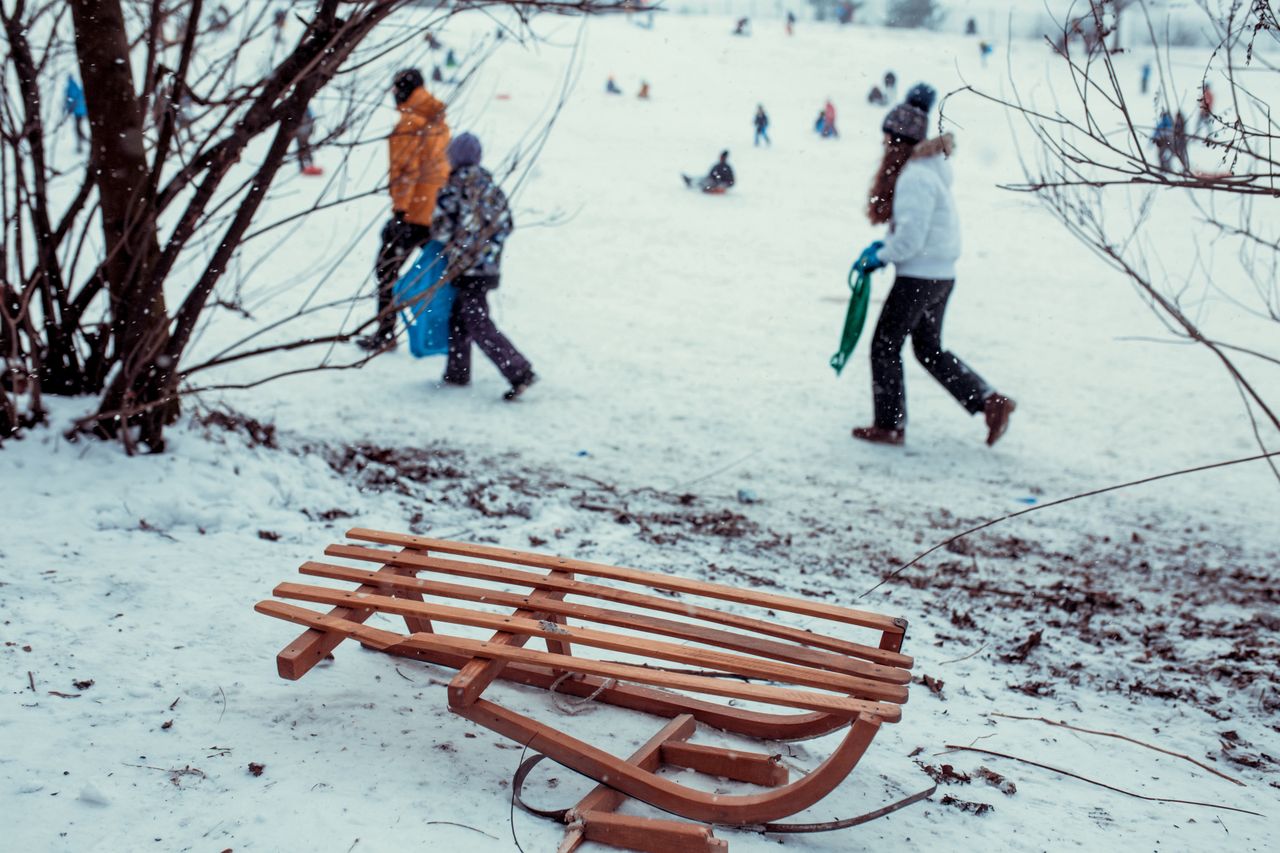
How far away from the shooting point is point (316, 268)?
10438 millimetres

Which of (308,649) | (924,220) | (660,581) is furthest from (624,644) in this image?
(924,220)

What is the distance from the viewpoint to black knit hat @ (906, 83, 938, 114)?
5605mm

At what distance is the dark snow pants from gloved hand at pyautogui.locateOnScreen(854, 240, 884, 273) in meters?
2.21

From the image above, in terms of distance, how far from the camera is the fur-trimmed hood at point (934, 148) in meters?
5.46

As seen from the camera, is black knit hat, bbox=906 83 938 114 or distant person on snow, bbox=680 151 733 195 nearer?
black knit hat, bbox=906 83 938 114

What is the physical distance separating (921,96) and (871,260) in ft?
3.03

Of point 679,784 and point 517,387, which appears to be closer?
point 679,784

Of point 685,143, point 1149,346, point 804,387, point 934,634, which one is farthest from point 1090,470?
point 685,143

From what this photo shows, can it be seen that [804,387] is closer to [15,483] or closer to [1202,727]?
[1202,727]

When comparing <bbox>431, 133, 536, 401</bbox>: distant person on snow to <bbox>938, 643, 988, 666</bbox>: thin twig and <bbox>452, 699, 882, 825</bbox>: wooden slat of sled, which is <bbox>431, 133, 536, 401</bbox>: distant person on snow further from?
<bbox>452, 699, 882, 825</bbox>: wooden slat of sled

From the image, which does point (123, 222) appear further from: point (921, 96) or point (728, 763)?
point (921, 96)

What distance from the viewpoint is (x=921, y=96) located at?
18.5ft

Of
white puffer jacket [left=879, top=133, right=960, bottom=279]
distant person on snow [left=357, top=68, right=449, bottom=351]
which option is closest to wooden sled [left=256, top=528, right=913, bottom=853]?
distant person on snow [left=357, top=68, right=449, bottom=351]

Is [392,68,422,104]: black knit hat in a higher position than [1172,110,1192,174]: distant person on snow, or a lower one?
higher
